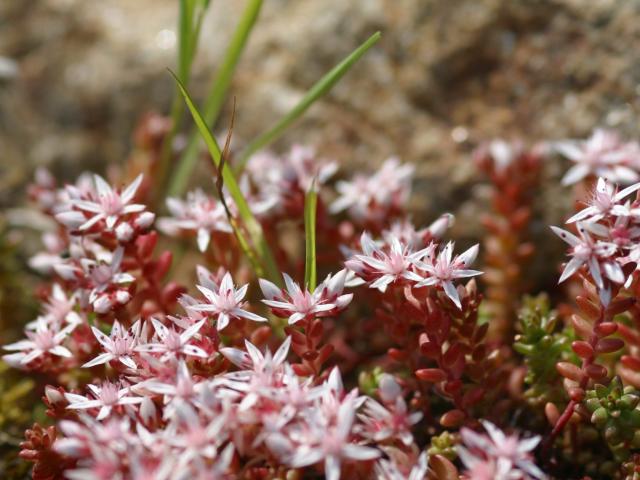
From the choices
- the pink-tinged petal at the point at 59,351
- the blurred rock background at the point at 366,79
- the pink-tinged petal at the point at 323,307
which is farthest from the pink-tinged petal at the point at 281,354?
the blurred rock background at the point at 366,79

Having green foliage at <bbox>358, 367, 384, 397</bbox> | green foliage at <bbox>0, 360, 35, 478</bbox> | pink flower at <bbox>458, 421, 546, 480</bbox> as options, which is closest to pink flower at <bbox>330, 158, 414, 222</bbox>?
green foliage at <bbox>358, 367, 384, 397</bbox>

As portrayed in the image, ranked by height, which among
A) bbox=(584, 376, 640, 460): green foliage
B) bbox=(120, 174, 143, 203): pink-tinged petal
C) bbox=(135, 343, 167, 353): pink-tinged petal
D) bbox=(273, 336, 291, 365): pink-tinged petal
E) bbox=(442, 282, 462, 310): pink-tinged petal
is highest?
bbox=(120, 174, 143, 203): pink-tinged petal

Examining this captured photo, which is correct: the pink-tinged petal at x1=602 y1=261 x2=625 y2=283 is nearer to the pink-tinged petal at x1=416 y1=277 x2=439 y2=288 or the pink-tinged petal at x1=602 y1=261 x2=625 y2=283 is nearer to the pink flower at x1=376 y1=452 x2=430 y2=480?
the pink-tinged petal at x1=416 y1=277 x2=439 y2=288

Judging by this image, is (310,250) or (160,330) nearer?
(160,330)

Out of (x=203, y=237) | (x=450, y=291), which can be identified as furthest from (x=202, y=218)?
(x=450, y=291)

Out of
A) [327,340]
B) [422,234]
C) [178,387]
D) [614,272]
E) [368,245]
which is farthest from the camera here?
[327,340]

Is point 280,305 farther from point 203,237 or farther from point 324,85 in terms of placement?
point 324,85

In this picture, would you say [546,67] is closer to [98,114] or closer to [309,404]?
[309,404]
